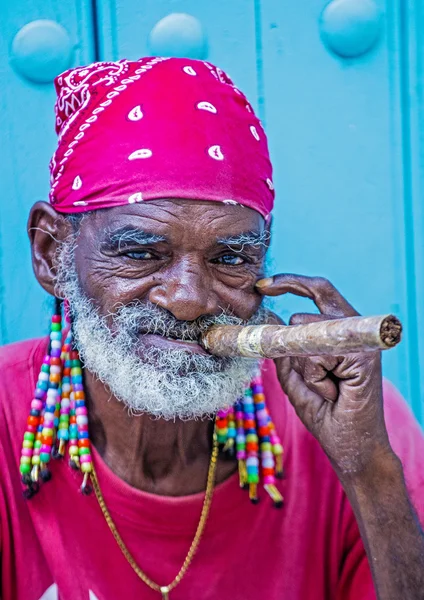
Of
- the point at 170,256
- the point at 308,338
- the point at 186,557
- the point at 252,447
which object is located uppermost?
the point at 170,256

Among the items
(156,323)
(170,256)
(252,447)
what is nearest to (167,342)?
(156,323)

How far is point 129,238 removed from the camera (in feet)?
6.02

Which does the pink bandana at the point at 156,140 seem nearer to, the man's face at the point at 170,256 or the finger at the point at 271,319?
the man's face at the point at 170,256

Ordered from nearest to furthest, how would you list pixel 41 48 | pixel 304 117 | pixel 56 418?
pixel 56 418, pixel 41 48, pixel 304 117

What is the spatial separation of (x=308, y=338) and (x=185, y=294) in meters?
0.46

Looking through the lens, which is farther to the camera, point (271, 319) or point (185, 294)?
point (271, 319)

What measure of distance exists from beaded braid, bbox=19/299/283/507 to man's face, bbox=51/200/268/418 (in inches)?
4.7

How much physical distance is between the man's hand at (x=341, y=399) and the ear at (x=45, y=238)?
22.7 inches

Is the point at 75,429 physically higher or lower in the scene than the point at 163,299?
lower

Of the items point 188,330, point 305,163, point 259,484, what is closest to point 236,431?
point 259,484

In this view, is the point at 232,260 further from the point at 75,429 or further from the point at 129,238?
the point at 75,429

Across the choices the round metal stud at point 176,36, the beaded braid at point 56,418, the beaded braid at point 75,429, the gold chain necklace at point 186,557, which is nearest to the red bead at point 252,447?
the beaded braid at point 75,429

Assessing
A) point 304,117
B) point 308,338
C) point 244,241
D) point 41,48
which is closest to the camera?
point 308,338

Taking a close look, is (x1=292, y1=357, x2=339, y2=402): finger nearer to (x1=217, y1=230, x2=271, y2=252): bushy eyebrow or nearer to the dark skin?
the dark skin
